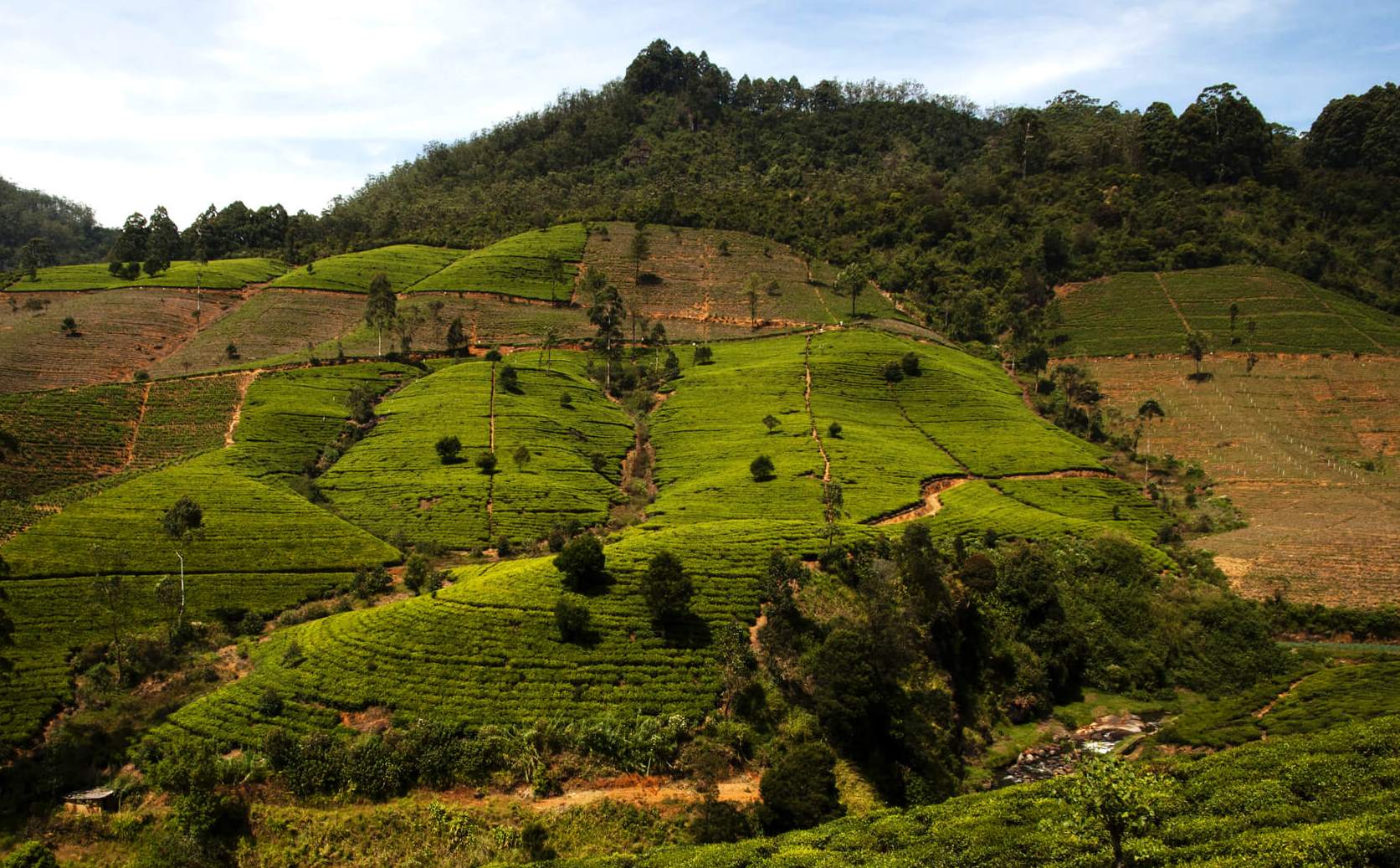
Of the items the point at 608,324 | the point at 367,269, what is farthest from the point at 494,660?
the point at 367,269

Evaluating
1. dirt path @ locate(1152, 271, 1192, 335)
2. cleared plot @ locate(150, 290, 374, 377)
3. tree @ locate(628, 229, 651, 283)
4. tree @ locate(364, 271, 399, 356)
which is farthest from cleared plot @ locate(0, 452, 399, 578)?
dirt path @ locate(1152, 271, 1192, 335)

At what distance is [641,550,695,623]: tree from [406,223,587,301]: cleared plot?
87140 mm

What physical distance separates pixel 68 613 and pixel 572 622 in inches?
1120

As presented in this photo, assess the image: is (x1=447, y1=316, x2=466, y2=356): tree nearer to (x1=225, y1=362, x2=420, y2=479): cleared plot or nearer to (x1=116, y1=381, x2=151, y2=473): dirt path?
(x1=225, y1=362, x2=420, y2=479): cleared plot

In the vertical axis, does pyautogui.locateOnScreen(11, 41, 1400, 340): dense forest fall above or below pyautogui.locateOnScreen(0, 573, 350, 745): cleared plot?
above

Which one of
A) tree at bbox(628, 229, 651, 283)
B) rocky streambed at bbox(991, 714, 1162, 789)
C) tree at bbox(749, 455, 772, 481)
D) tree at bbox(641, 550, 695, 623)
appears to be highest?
tree at bbox(628, 229, 651, 283)

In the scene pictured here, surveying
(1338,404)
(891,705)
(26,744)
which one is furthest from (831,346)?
(26,744)

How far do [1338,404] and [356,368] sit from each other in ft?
393

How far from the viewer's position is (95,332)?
340ft

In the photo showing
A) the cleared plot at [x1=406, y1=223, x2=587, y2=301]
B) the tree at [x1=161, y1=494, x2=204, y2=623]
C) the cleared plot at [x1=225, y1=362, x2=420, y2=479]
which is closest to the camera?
the tree at [x1=161, y1=494, x2=204, y2=623]

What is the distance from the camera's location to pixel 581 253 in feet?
460

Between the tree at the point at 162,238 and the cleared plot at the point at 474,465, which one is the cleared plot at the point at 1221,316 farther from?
the tree at the point at 162,238

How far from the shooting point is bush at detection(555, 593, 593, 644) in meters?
40.6

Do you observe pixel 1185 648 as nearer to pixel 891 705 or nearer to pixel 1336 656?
pixel 1336 656
